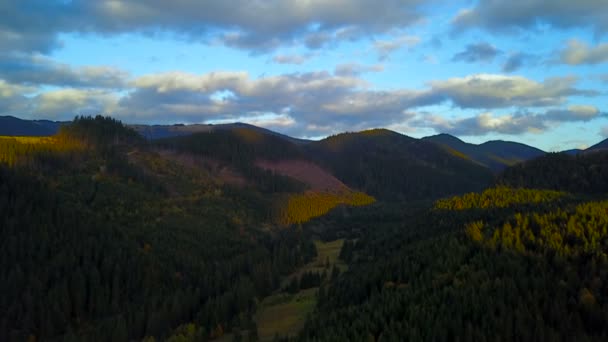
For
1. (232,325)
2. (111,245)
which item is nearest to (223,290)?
(232,325)

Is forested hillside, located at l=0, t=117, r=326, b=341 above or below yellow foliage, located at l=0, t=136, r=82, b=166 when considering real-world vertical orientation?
below

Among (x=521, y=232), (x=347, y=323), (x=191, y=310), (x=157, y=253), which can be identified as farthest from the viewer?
(x=157, y=253)

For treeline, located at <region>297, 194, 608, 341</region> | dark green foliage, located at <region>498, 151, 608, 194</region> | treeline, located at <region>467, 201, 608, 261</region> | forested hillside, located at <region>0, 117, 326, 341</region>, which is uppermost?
dark green foliage, located at <region>498, 151, 608, 194</region>

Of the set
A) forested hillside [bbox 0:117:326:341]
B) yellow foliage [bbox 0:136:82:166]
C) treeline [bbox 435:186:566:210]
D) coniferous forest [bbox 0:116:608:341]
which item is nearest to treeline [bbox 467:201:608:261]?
coniferous forest [bbox 0:116:608:341]

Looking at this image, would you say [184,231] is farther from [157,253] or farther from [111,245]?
[111,245]

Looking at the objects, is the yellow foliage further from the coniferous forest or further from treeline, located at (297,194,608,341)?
treeline, located at (297,194,608,341)

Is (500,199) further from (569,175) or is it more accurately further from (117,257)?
(117,257)
